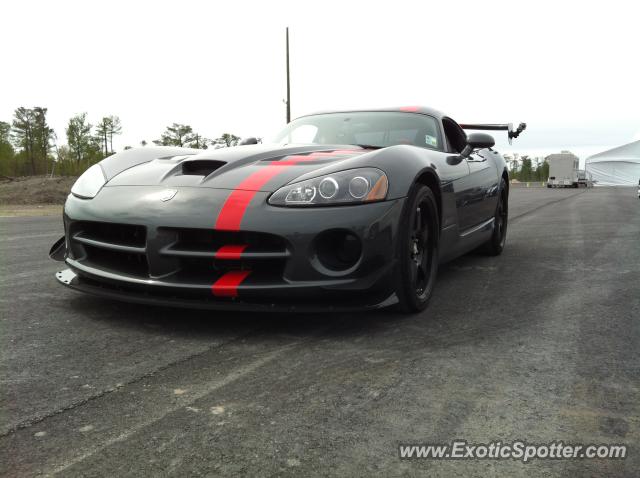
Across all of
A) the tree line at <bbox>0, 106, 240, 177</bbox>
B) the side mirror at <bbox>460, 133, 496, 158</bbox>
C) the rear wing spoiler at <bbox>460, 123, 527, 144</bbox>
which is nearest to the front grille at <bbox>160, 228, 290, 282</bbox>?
the side mirror at <bbox>460, 133, 496, 158</bbox>

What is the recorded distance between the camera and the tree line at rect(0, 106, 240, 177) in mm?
56094

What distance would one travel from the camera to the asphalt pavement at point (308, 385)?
4.97ft

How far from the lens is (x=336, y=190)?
271 cm

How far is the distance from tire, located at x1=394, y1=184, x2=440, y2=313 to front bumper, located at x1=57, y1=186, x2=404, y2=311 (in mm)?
78

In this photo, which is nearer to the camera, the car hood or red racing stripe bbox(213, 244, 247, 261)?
red racing stripe bbox(213, 244, 247, 261)

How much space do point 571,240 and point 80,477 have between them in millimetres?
6224

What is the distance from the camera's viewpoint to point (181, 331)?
2693 millimetres

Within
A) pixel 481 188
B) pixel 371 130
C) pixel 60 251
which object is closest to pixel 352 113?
pixel 371 130

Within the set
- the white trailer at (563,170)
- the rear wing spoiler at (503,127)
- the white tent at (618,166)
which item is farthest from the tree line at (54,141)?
the white tent at (618,166)

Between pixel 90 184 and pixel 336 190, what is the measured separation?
1487 millimetres

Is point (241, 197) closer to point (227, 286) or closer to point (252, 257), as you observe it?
point (252, 257)

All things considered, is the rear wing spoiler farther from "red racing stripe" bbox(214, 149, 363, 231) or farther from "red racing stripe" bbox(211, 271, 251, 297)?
"red racing stripe" bbox(211, 271, 251, 297)

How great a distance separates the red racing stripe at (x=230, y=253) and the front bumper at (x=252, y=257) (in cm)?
1

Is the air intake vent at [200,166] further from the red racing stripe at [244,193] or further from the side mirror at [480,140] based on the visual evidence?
the side mirror at [480,140]
